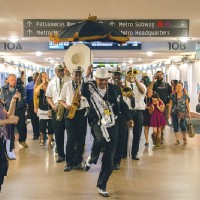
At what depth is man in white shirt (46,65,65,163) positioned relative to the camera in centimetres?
785

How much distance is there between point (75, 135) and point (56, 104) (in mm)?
1109

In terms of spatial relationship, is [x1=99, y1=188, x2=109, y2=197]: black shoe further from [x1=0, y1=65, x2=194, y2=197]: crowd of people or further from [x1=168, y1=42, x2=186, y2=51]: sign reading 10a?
[x1=168, y1=42, x2=186, y2=51]: sign reading 10a

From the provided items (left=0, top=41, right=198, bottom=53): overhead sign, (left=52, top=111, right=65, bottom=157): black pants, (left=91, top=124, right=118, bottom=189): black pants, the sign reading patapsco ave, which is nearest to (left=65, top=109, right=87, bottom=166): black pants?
(left=52, top=111, right=65, bottom=157): black pants

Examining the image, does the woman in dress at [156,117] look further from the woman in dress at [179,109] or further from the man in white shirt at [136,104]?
the man in white shirt at [136,104]

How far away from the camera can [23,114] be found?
9875 mm

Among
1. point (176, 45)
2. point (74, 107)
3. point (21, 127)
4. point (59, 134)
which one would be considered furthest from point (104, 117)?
point (176, 45)

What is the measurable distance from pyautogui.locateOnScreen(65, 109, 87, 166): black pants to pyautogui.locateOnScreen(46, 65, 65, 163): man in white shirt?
726 mm

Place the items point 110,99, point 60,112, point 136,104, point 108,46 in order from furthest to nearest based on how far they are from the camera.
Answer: point 108,46 < point 136,104 < point 60,112 < point 110,99

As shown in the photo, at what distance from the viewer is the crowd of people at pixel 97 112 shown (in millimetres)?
5672

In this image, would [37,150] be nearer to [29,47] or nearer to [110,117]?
[110,117]

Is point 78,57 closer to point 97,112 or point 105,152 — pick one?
point 97,112

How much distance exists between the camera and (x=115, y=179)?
6.53 m

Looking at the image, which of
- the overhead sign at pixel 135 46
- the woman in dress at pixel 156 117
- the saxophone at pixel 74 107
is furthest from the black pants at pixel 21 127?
the overhead sign at pixel 135 46

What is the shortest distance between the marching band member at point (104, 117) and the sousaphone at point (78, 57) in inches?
76.3
